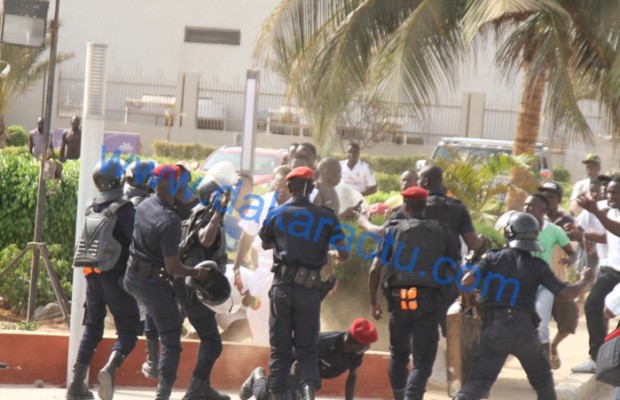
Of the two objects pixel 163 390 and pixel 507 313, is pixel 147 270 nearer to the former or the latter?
pixel 163 390

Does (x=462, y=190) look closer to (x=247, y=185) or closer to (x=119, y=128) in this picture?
(x=247, y=185)

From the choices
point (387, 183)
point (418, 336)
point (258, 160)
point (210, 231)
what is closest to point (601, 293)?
point (418, 336)

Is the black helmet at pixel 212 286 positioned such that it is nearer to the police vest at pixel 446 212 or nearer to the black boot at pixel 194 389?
the black boot at pixel 194 389

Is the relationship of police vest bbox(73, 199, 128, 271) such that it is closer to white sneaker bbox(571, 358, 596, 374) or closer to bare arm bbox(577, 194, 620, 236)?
bare arm bbox(577, 194, 620, 236)

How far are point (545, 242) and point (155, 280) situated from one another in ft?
11.2

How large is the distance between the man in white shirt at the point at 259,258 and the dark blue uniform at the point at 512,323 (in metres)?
2.11

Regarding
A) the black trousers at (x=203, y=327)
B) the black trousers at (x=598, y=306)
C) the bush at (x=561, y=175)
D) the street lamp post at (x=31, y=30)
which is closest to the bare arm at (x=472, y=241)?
the black trousers at (x=598, y=306)

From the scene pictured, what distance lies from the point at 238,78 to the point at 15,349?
2853 centimetres

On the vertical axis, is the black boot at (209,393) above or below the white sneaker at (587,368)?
below

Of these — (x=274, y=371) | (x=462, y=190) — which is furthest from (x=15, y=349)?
(x=462, y=190)

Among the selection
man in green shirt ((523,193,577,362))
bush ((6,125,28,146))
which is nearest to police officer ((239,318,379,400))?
man in green shirt ((523,193,577,362))

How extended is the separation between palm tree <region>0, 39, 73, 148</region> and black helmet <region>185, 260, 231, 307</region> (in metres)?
22.4

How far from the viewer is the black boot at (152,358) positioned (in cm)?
834

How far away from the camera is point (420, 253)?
7.86 meters
